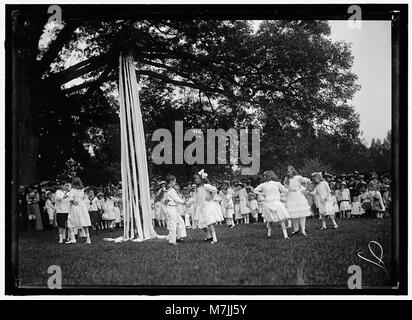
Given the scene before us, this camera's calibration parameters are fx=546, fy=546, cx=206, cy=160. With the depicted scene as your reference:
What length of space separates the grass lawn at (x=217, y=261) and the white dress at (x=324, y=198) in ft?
1.43

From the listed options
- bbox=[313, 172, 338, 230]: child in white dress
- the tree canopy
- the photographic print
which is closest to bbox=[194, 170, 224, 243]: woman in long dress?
the photographic print

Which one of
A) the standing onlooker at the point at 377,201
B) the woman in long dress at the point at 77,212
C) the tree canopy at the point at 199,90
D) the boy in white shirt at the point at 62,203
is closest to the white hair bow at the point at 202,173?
the tree canopy at the point at 199,90

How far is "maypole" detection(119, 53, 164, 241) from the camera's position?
8672 millimetres

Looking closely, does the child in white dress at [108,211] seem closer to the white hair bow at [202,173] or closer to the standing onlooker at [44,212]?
the standing onlooker at [44,212]

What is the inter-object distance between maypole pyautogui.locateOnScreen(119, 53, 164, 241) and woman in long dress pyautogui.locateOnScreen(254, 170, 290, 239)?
6.28ft

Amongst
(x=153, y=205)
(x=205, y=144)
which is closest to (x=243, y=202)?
(x=205, y=144)

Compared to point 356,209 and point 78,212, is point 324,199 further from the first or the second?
point 78,212

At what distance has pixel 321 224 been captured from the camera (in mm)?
9039

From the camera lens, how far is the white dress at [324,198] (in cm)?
870

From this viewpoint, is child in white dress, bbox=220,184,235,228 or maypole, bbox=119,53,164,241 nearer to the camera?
maypole, bbox=119,53,164,241

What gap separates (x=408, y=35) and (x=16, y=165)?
19.0 ft

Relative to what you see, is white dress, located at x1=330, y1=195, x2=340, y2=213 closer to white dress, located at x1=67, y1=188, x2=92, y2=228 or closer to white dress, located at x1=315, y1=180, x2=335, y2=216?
white dress, located at x1=315, y1=180, x2=335, y2=216

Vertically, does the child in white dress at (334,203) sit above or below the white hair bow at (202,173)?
below

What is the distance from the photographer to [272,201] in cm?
918
